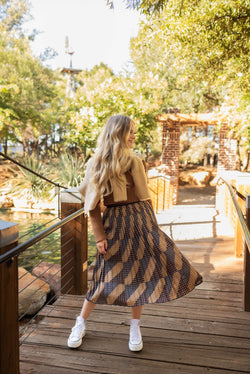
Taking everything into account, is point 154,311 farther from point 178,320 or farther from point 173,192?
point 173,192

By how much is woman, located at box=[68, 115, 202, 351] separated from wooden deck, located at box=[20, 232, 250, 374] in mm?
127

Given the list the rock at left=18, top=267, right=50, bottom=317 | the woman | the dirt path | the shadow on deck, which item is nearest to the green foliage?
the dirt path

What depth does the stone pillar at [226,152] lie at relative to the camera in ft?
37.6

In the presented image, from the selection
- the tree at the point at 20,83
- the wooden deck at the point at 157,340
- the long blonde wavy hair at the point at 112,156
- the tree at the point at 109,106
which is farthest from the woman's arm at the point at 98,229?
the tree at the point at 20,83

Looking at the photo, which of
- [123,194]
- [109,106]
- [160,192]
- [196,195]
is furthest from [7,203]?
[123,194]

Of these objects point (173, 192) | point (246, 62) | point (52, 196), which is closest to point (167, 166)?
point (173, 192)

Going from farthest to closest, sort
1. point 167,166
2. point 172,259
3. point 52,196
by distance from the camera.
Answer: point 167,166
point 52,196
point 172,259

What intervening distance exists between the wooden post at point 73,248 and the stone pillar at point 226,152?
913 cm

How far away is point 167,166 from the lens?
38.8 ft

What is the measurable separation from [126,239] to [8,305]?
2.50 feet

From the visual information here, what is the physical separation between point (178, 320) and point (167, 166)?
30.9 feet

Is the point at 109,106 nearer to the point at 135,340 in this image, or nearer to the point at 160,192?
the point at 160,192

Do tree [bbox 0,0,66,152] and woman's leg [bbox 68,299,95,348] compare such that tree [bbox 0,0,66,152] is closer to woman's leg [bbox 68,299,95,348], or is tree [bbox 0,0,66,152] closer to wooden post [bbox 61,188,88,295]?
wooden post [bbox 61,188,88,295]

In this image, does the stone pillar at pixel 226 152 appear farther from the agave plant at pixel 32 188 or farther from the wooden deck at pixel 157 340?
the wooden deck at pixel 157 340
